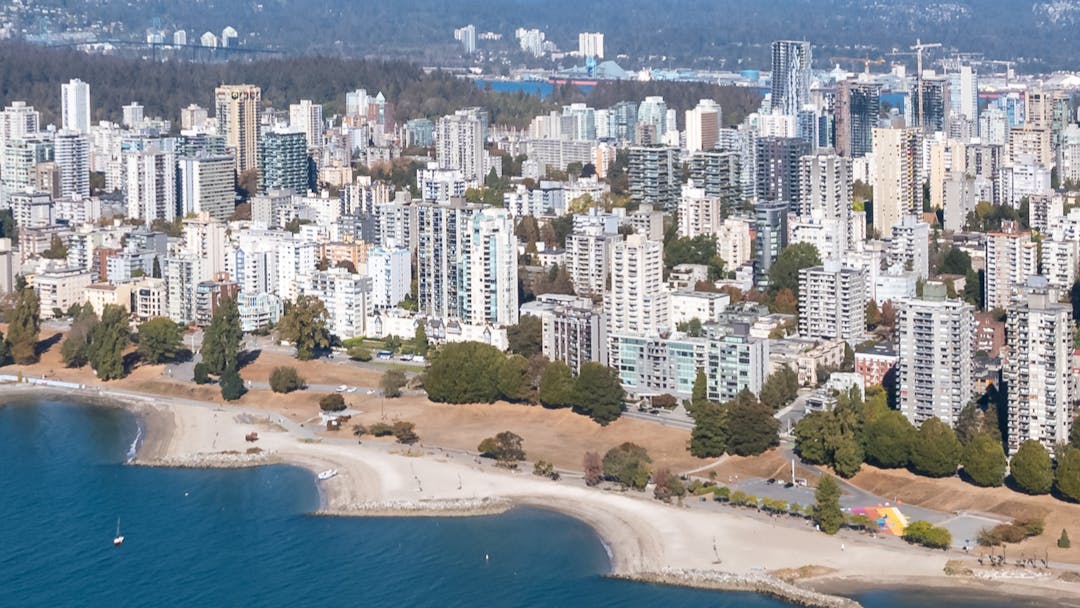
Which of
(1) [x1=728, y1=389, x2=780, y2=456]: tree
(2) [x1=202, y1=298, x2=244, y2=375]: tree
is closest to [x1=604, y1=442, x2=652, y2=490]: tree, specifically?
(1) [x1=728, y1=389, x2=780, y2=456]: tree

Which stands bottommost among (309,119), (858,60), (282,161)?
(282,161)

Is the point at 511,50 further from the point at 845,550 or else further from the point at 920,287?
the point at 845,550

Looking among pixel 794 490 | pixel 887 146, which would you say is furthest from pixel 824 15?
pixel 794 490

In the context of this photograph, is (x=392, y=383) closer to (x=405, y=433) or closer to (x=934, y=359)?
(x=405, y=433)

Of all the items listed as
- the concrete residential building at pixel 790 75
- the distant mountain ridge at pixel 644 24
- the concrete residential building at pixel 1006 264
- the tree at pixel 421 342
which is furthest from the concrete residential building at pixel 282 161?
the distant mountain ridge at pixel 644 24

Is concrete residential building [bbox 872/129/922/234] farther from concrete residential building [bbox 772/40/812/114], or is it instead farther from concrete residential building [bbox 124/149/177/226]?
concrete residential building [bbox 772/40/812/114]

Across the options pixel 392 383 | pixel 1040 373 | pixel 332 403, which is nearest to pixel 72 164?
pixel 392 383

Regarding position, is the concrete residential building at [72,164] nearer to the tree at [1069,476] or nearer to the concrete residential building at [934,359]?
the concrete residential building at [934,359]
